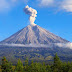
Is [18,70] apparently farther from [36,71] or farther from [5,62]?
[5,62]

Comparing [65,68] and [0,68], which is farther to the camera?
[65,68]

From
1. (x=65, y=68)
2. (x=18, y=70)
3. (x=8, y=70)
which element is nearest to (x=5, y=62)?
(x=8, y=70)

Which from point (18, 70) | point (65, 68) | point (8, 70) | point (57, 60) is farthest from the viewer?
point (65, 68)

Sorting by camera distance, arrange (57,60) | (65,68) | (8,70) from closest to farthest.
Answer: (8,70) < (57,60) < (65,68)

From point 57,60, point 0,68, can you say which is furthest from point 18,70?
point 57,60

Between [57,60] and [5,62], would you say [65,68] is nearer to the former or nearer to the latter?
[57,60]

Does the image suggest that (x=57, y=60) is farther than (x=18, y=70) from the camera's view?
No

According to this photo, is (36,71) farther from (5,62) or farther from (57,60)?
(5,62)

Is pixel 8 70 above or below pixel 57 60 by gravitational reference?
below

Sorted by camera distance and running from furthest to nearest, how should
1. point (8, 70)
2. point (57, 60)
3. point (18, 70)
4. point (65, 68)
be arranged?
point (65, 68)
point (18, 70)
point (57, 60)
point (8, 70)
